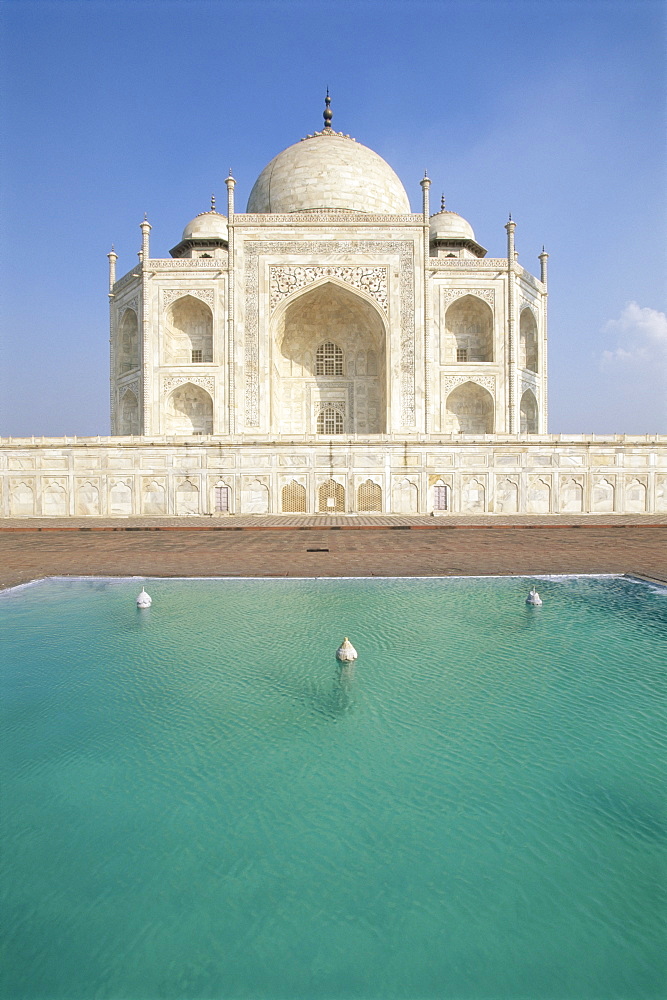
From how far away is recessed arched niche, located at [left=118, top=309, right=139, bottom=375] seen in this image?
21.1 m

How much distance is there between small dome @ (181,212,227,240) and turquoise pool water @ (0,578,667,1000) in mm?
22003

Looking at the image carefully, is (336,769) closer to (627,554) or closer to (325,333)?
(627,554)

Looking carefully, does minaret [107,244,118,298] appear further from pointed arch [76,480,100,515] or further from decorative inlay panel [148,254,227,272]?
pointed arch [76,480,100,515]

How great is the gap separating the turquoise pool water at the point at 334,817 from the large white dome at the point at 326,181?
66.9 feet

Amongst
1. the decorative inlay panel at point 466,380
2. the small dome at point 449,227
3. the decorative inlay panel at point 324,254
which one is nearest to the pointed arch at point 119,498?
the decorative inlay panel at point 324,254

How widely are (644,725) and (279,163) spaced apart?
24.2 meters

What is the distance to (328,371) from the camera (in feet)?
69.1

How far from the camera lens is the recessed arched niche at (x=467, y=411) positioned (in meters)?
19.9

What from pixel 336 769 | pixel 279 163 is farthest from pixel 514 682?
pixel 279 163

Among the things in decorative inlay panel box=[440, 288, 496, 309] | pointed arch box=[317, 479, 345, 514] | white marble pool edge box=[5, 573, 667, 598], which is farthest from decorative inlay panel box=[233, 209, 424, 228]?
white marble pool edge box=[5, 573, 667, 598]

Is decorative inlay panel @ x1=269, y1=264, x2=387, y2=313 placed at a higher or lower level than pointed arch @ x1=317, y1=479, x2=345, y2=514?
higher

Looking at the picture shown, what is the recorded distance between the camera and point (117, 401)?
21.2 m

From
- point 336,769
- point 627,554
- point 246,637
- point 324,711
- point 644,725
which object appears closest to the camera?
point 336,769

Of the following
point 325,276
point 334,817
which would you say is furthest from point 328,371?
point 334,817
